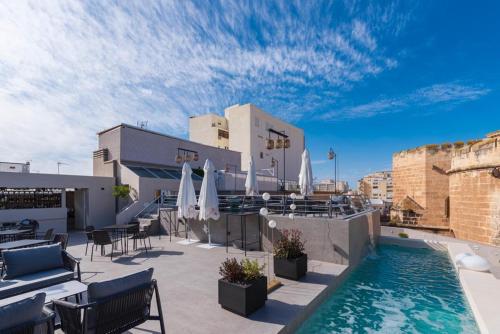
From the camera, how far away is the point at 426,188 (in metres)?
17.2

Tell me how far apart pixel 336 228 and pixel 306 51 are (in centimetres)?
843

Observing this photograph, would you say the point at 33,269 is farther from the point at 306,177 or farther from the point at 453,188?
the point at 453,188

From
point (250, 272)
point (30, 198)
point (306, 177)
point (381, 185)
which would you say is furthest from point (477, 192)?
point (381, 185)

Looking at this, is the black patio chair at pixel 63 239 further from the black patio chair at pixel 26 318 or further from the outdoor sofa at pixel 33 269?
the black patio chair at pixel 26 318

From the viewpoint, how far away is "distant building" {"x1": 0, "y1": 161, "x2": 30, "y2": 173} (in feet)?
37.4

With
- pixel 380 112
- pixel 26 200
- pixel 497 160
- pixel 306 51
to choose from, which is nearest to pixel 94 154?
pixel 26 200

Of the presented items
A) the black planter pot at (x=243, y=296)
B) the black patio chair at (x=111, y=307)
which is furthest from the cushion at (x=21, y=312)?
the black planter pot at (x=243, y=296)

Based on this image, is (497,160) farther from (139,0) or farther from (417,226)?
(139,0)

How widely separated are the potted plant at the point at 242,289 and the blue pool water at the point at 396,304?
892 millimetres

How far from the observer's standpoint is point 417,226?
16.6 m

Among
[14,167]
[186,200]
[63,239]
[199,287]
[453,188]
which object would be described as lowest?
[199,287]

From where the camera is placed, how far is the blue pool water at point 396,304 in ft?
14.0

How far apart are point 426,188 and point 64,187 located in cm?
2345

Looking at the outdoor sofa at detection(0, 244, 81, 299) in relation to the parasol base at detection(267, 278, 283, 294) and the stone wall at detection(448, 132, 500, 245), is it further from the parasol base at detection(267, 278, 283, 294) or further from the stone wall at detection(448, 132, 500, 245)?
the stone wall at detection(448, 132, 500, 245)
